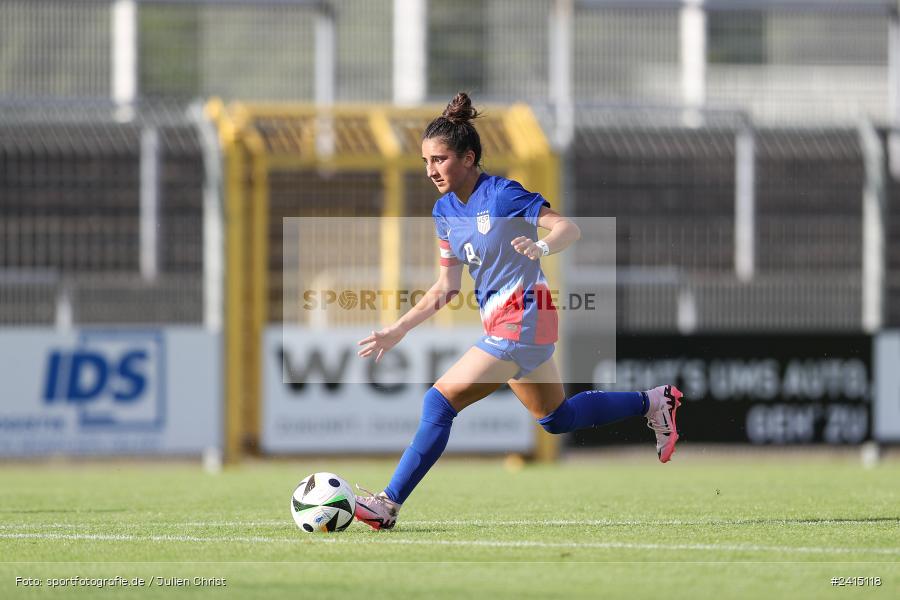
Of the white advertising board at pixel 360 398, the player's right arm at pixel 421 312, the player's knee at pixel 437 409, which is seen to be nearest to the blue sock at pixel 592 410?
the player's knee at pixel 437 409

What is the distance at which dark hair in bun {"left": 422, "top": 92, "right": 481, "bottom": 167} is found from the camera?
749 cm

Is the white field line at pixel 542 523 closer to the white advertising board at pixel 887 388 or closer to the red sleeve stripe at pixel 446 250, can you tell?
the red sleeve stripe at pixel 446 250

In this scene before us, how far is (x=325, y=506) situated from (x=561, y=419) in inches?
52.1

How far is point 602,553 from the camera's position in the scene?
21.2 ft

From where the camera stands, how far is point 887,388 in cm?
1452

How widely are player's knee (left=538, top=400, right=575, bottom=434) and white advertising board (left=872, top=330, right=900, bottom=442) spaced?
7.23 metres

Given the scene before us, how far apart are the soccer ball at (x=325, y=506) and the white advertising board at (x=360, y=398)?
659 centimetres

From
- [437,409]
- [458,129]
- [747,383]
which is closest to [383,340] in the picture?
[437,409]

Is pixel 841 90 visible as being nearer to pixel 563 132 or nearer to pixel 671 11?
pixel 671 11

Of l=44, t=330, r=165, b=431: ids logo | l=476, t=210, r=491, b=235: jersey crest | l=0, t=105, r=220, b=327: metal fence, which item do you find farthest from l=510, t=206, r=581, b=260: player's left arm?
l=0, t=105, r=220, b=327: metal fence

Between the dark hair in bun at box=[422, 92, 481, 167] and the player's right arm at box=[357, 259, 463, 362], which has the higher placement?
the dark hair in bun at box=[422, 92, 481, 167]

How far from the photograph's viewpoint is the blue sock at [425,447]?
741cm

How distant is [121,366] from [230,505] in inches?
190

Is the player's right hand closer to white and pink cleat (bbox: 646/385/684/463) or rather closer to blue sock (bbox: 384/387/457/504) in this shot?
blue sock (bbox: 384/387/457/504)
